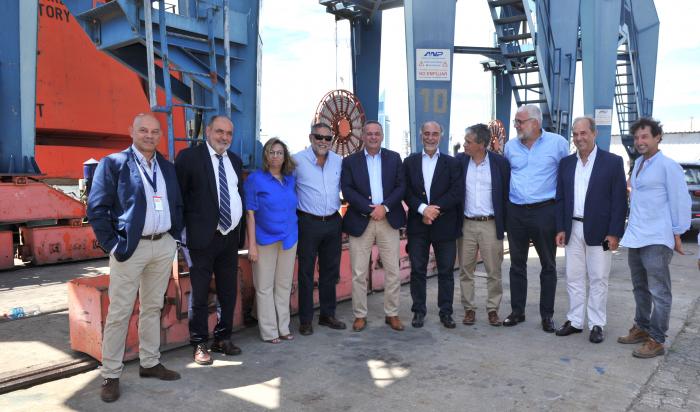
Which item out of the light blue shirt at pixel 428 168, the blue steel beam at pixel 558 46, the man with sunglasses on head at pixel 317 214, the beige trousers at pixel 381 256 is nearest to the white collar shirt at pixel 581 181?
the light blue shirt at pixel 428 168

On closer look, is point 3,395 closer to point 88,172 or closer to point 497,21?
point 88,172

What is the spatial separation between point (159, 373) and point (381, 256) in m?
2.13

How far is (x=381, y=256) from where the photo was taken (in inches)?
183

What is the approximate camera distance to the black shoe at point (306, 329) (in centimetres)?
445

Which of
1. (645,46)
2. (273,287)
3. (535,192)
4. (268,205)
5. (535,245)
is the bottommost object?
(273,287)

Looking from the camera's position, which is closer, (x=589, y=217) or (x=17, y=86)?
(x=589, y=217)

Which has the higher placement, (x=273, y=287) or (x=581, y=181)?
(x=581, y=181)

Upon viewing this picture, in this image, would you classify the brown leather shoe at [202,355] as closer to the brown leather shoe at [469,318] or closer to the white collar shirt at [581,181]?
the brown leather shoe at [469,318]

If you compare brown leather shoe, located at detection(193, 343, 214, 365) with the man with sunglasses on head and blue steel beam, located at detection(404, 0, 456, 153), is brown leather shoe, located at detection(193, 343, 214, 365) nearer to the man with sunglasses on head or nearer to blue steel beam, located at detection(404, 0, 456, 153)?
the man with sunglasses on head

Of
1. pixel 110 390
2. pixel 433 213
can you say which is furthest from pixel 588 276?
pixel 110 390

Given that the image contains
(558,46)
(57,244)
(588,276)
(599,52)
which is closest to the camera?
(588,276)

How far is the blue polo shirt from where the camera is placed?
4.07m

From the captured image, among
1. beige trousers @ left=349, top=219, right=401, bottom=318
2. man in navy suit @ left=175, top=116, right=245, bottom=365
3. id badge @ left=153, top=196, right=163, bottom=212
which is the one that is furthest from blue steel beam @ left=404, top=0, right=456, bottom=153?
id badge @ left=153, top=196, right=163, bottom=212

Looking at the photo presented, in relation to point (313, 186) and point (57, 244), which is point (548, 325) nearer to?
point (313, 186)
